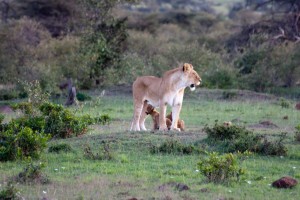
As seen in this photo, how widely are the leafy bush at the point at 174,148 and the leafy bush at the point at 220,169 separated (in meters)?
2.26

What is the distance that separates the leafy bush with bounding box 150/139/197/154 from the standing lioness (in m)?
2.25

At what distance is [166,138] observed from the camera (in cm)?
1340

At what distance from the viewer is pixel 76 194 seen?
9.43 metres

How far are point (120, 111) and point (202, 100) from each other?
4022 mm

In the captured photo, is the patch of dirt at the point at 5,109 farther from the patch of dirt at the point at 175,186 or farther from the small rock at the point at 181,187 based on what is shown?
the small rock at the point at 181,187

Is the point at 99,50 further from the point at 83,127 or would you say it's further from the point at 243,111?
the point at 83,127

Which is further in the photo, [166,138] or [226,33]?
[226,33]

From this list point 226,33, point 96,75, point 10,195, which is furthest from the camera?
point 226,33

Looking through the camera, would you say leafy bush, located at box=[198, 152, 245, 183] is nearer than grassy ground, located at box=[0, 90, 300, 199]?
No

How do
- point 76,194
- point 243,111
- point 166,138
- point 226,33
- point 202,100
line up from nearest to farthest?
1. point 76,194
2. point 166,138
3. point 243,111
4. point 202,100
5. point 226,33

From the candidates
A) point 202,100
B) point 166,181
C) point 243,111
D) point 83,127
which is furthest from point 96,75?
point 166,181

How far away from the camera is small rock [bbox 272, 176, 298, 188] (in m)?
9.92

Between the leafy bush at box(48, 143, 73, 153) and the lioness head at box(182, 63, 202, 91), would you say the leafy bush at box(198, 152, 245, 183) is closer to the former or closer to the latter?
the leafy bush at box(48, 143, 73, 153)

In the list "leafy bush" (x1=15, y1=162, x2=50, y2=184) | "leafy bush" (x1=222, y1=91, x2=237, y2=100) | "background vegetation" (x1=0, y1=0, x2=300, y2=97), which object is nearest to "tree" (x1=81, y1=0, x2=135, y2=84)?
"background vegetation" (x1=0, y1=0, x2=300, y2=97)
